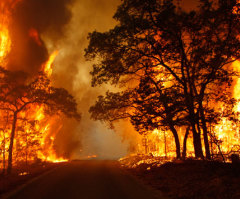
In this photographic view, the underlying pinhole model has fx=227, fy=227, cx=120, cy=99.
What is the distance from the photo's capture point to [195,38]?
48.8ft

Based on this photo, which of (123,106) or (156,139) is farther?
(156,139)

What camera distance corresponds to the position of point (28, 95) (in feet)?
69.4

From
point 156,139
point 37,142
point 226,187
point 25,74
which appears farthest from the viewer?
point 156,139

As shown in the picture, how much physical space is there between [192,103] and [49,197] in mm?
9700

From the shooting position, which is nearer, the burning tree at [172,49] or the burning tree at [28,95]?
the burning tree at [172,49]

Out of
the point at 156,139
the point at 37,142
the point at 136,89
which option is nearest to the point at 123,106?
the point at 136,89

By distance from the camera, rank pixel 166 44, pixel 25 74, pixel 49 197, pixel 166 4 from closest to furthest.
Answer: pixel 49 197 < pixel 166 4 < pixel 166 44 < pixel 25 74

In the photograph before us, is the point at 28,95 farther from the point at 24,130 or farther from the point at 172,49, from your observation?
the point at 172,49

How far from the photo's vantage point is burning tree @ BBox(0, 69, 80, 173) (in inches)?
795

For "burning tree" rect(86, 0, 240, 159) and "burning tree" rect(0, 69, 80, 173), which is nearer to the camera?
"burning tree" rect(86, 0, 240, 159)

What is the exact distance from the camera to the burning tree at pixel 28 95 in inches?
795

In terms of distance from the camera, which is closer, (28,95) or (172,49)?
(172,49)

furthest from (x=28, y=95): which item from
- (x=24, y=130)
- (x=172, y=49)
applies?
(x=172, y=49)

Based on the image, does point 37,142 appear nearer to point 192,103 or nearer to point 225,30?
point 192,103
